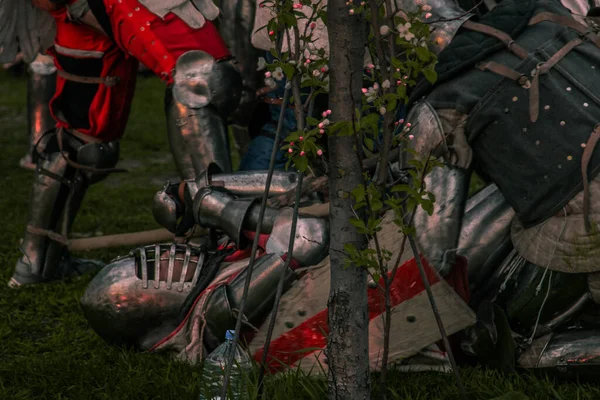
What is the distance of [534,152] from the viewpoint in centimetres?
289

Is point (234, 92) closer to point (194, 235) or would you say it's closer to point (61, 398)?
point (194, 235)

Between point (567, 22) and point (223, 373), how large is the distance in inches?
58.0

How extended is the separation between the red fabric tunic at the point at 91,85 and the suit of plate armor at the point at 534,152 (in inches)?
68.7

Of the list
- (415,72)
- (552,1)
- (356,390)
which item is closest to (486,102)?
(552,1)

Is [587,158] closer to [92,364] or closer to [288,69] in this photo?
[288,69]

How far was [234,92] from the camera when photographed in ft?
13.1

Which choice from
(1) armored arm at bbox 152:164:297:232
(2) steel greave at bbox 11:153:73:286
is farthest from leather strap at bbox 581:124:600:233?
(2) steel greave at bbox 11:153:73:286

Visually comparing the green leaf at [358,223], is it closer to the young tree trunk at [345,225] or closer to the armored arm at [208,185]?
the young tree trunk at [345,225]

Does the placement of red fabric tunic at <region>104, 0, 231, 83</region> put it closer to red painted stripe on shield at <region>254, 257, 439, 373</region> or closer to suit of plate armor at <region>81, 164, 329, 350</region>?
suit of plate armor at <region>81, 164, 329, 350</region>

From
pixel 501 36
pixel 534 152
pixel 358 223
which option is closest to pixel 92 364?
pixel 358 223

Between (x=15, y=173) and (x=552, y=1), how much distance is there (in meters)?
5.30

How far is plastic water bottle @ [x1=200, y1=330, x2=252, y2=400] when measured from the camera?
265 cm

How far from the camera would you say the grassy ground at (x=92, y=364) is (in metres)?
2.92

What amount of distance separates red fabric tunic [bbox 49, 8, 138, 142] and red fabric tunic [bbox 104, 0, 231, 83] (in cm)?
32
